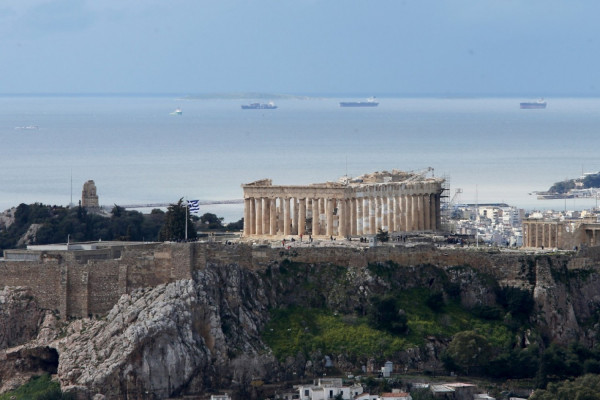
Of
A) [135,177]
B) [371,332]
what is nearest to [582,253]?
[371,332]

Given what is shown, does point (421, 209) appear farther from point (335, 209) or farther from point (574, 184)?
point (574, 184)

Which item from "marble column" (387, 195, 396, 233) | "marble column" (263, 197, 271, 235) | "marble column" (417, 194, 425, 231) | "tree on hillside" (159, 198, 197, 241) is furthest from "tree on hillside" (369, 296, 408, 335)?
"marble column" (417, 194, 425, 231)

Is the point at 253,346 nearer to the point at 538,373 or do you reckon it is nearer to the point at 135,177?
the point at 538,373

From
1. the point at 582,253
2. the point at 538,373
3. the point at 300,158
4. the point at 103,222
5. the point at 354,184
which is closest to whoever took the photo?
the point at 538,373

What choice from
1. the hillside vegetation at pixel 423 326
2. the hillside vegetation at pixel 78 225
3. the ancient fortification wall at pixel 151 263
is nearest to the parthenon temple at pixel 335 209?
the hillside vegetation at pixel 78 225

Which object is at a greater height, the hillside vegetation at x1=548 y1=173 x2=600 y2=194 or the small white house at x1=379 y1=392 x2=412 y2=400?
the hillside vegetation at x1=548 y1=173 x2=600 y2=194

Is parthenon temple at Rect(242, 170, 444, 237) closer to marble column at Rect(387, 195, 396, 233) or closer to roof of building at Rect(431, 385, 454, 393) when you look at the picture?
marble column at Rect(387, 195, 396, 233)
